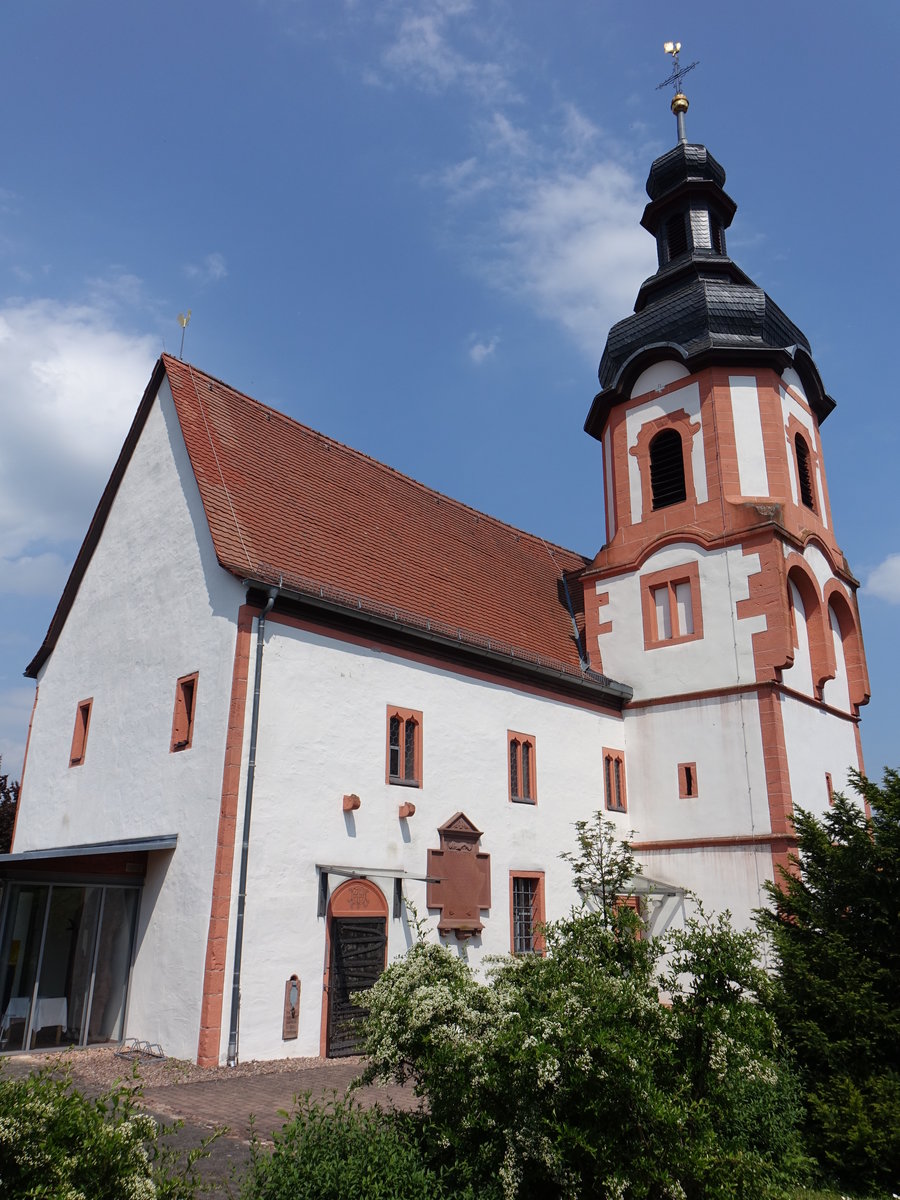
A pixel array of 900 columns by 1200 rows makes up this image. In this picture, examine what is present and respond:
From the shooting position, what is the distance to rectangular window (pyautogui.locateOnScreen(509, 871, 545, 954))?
55.3 feet

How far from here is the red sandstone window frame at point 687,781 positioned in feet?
63.4

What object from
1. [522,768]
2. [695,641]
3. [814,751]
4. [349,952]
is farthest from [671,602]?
[349,952]

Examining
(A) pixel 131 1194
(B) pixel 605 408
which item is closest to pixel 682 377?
(B) pixel 605 408

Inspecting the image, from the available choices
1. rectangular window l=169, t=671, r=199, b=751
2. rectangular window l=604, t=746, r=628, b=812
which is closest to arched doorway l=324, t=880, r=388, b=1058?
rectangular window l=169, t=671, r=199, b=751

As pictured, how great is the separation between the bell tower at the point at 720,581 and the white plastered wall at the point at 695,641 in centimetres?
3

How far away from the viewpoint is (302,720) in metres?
14.0

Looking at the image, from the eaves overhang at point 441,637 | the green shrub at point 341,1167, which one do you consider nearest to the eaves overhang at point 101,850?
the eaves overhang at point 441,637

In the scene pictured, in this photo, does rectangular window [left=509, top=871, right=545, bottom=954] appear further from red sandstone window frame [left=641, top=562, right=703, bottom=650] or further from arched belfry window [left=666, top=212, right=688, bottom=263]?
arched belfry window [left=666, top=212, right=688, bottom=263]

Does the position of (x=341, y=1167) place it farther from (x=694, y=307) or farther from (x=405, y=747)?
(x=694, y=307)

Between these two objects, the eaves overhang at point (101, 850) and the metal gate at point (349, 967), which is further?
the metal gate at point (349, 967)

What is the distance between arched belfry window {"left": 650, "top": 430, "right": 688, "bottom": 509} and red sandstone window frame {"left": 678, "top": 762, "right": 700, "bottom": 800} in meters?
5.79

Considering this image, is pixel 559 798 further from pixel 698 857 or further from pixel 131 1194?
pixel 131 1194

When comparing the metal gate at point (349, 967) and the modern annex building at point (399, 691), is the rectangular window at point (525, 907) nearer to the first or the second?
the modern annex building at point (399, 691)

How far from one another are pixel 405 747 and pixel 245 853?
3644mm
